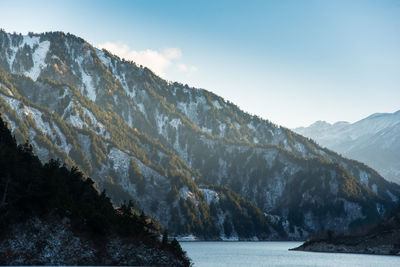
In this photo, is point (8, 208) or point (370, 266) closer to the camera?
point (8, 208)

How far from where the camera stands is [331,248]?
197 meters

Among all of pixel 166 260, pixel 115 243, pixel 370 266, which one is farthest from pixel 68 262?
pixel 370 266

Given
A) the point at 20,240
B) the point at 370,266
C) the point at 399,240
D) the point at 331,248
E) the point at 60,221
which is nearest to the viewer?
the point at 20,240

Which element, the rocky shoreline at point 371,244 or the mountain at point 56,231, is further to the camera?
the rocky shoreline at point 371,244

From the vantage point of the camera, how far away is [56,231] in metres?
79.9

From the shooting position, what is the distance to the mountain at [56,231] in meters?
76.4

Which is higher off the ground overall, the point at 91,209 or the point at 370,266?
the point at 91,209

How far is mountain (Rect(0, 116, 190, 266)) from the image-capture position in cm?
7644

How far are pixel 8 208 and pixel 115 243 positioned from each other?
1641 centimetres

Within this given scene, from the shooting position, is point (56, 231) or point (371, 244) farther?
point (371, 244)

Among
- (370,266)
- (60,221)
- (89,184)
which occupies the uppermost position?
(89,184)

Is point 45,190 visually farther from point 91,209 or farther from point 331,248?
point 331,248

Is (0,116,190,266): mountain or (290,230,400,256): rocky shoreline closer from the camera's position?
(0,116,190,266): mountain

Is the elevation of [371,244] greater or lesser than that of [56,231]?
lesser
